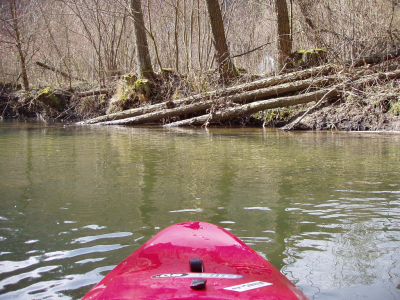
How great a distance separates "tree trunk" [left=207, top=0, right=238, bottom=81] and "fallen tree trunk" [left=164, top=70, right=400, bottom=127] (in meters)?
1.73

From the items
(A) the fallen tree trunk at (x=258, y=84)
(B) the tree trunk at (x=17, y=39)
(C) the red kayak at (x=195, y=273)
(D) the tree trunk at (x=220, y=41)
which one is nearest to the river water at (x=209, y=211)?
(C) the red kayak at (x=195, y=273)

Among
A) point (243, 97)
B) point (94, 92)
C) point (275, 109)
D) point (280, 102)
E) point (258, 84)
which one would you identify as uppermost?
point (94, 92)

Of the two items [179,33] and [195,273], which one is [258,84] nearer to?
[179,33]

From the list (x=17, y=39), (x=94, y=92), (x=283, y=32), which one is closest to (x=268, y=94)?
(x=283, y=32)

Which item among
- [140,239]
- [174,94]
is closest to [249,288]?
[140,239]

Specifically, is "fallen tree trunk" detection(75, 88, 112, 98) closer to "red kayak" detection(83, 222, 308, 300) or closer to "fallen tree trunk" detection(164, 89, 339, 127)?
"fallen tree trunk" detection(164, 89, 339, 127)

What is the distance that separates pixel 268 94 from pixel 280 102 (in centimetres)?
75

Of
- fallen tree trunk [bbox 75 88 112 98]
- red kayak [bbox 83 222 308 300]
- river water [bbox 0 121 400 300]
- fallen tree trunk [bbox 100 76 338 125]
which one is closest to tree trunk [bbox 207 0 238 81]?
fallen tree trunk [bbox 100 76 338 125]

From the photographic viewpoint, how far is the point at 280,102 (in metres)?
11.7

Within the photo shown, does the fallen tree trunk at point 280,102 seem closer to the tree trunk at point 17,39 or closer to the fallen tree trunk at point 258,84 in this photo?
the fallen tree trunk at point 258,84

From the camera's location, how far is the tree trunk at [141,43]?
14477mm

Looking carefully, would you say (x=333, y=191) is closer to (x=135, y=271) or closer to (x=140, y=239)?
(x=140, y=239)

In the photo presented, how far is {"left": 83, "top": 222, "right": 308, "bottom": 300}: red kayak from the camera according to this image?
1.42 m

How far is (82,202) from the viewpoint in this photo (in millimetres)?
3666
